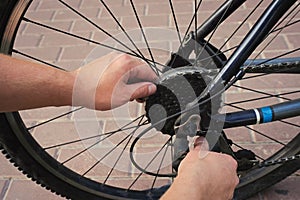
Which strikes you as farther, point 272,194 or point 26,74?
point 272,194

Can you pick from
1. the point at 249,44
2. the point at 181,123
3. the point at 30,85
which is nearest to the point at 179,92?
the point at 181,123

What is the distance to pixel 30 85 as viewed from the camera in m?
1.01

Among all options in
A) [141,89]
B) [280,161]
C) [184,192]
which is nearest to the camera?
[184,192]

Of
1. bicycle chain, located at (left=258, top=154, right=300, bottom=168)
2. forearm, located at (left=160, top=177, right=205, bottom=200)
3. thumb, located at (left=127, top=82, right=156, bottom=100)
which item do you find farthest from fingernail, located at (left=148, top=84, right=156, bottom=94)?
bicycle chain, located at (left=258, top=154, right=300, bottom=168)

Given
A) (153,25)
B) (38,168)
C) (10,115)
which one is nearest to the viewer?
(10,115)

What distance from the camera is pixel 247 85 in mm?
1884

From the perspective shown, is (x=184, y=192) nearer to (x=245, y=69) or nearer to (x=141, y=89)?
(x=141, y=89)

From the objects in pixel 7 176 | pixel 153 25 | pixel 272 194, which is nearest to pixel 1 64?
pixel 7 176

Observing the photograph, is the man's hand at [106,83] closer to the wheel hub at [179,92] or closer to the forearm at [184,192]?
the wheel hub at [179,92]

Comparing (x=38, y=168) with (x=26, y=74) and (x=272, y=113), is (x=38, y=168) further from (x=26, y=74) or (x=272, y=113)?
(x=272, y=113)

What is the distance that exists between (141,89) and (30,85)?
0.22 meters

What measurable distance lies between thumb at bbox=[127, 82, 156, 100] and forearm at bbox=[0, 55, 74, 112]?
12cm

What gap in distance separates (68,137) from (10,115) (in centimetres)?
55

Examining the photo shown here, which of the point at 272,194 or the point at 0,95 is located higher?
the point at 0,95
